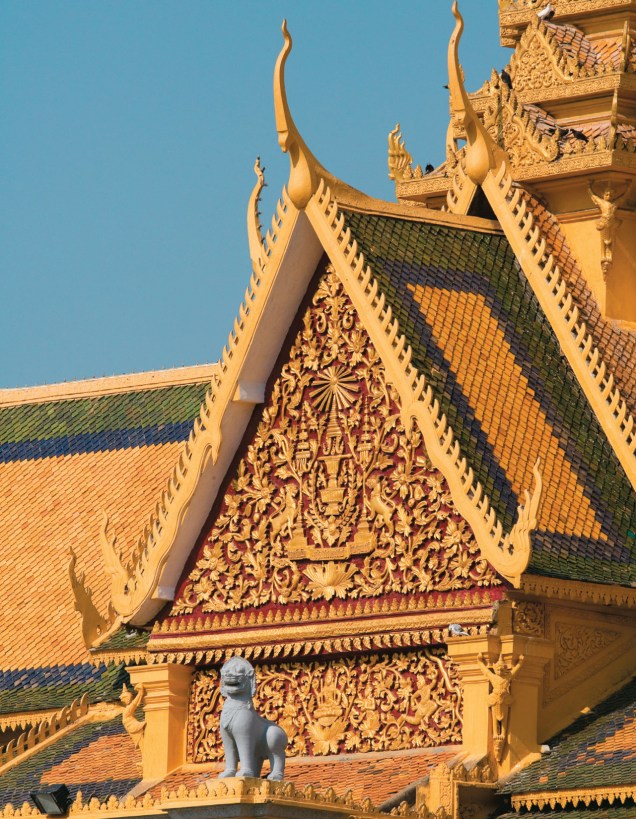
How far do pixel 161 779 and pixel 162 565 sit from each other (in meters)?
1.92

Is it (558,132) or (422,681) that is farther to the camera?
(558,132)

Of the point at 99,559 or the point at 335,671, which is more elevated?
the point at 99,559

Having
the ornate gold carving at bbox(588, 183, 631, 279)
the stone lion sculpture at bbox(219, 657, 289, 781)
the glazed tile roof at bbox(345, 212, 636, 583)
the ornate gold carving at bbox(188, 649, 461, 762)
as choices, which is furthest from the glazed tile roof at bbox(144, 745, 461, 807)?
the ornate gold carving at bbox(588, 183, 631, 279)

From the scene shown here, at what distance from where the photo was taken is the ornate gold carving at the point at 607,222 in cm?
2998

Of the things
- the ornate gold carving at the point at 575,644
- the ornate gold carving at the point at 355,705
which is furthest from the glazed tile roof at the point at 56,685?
the ornate gold carving at the point at 575,644

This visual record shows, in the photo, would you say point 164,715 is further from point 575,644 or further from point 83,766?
point 575,644

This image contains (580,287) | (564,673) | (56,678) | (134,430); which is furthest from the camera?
(134,430)

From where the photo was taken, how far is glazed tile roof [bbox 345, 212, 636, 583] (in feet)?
89.7

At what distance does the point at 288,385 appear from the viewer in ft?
93.5

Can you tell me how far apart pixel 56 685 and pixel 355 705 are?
655cm

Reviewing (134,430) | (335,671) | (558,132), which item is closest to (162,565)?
(335,671)

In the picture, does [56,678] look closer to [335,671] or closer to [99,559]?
[99,559]

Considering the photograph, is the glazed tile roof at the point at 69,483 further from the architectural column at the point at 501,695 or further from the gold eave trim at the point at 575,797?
the gold eave trim at the point at 575,797

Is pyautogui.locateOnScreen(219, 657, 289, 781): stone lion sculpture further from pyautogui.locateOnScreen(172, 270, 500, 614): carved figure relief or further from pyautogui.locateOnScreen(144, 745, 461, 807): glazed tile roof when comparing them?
pyautogui.locateOnScreen(172, 270, 500, 614): carved figure relief
